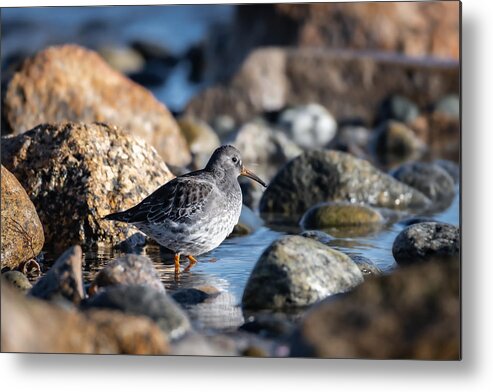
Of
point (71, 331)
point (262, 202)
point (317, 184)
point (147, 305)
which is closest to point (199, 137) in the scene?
point (262, 202)

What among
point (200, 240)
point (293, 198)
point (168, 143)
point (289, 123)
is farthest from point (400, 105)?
point (200, 240)

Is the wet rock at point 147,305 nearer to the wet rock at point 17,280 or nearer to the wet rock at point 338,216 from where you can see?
the wet rock at point 17,280

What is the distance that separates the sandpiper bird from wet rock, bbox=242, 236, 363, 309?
0.84 metres

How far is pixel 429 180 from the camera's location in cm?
1146

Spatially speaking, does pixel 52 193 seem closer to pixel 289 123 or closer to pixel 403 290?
pixel 403 290

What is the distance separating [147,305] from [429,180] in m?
6.52

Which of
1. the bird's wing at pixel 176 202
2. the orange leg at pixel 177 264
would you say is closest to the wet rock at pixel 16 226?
the bird's wing at pixel 176 202

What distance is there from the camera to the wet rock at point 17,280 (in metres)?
6.77

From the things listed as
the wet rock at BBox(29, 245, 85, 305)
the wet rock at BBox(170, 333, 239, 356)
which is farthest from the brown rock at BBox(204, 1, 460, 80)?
the wet rock at BBox(170, 333, 239, 356)

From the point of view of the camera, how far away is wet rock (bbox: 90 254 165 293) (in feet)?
20.9

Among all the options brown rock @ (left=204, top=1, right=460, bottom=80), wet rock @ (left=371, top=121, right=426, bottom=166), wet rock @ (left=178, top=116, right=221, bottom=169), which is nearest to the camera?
brown rock @ (left=204, top=1, right=460, bottom=80)

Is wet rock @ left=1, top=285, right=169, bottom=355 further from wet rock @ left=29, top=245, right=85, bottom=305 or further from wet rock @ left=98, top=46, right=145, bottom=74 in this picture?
wet rock @ left=98, top=46, right=145, bottom=74

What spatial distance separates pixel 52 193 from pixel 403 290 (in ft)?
13.5

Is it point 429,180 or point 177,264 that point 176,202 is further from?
point 429,180
